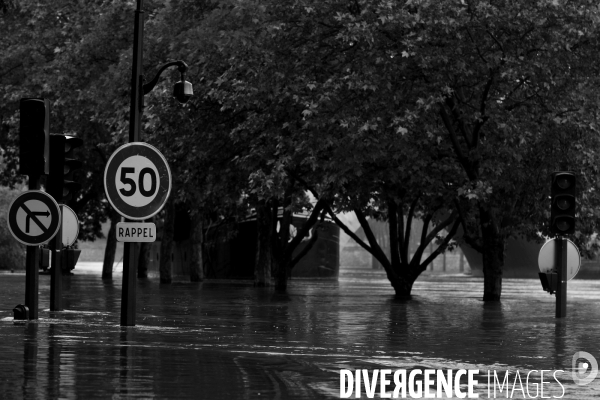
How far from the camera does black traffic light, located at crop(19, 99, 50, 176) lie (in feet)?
64.2

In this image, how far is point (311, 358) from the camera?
1475 centimetres

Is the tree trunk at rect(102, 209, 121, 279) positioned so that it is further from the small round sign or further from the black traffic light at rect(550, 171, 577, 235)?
the small round sign

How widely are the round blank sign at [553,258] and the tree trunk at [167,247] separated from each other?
2743 cm

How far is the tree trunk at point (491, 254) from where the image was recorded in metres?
34.7

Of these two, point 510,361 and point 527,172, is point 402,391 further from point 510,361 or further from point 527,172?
point 527,172

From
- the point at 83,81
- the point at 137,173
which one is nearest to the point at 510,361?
the point at 137,173

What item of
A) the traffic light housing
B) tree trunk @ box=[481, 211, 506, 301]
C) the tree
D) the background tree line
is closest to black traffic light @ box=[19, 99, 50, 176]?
the traffic light housing

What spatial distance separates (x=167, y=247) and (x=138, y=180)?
35371mm

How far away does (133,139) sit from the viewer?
1955 centimetres

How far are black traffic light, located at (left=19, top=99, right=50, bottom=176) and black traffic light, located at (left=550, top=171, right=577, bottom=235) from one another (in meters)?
9.44

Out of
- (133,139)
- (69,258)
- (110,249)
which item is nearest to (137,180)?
(133,139)

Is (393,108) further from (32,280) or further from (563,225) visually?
(32,280)

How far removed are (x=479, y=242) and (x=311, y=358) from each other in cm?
2267

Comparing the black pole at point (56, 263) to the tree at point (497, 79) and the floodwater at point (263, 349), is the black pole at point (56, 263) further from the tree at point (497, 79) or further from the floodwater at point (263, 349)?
the tree at point (497, 79)
